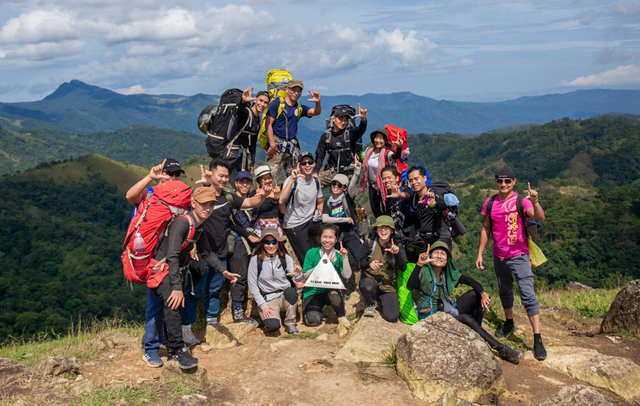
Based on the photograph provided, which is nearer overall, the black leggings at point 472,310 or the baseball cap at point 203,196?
the baseball cap at point 203,196

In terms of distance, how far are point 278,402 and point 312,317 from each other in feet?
7.70

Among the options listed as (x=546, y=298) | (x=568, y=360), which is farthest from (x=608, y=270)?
(x=568, y=360)

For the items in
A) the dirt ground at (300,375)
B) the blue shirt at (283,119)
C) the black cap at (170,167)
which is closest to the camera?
the dirt ground at (300,375)

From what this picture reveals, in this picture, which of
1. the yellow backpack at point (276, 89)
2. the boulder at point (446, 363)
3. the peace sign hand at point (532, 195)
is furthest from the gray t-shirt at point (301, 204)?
the peace sign hand at point (532, 195)

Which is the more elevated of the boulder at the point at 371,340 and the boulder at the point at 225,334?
the boulder at the point at 371,340

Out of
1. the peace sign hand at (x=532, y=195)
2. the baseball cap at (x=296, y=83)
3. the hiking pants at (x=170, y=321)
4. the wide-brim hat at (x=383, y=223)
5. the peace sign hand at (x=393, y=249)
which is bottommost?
the hiking pants at (x=170, y=321)

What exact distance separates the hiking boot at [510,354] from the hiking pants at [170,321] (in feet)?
14.4

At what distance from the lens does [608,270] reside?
53.1m

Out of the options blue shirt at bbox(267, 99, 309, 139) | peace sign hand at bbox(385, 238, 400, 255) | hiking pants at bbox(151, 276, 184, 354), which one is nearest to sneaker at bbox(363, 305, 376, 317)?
peace sign hand at bbox(385, 238, 400, 255)

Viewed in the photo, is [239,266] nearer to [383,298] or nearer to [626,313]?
[383,298]

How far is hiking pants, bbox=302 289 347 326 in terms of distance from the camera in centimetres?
750

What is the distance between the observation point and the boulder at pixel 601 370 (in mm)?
5855

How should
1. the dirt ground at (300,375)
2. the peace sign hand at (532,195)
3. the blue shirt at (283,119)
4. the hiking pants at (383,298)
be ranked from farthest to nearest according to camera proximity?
the blue shirt at (283,119) → the hiking pants at (383,298) → the peace sign hand at (532,195) → the dirt ground at (300,375)

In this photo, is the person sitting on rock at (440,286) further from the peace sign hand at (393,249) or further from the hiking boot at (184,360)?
the hiking boot at (184,360)
